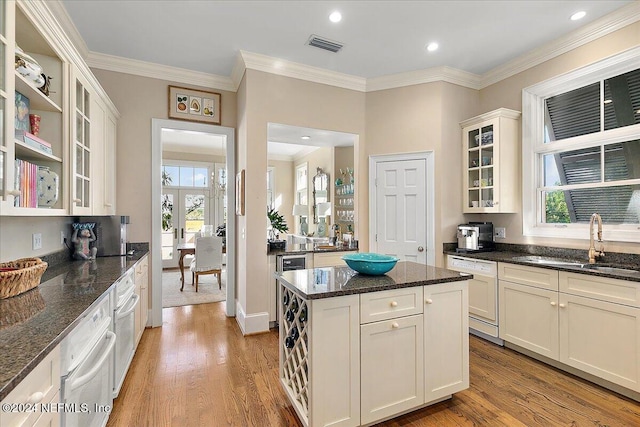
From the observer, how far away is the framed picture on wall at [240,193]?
3.49 m

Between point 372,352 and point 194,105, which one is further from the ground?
point 194,105

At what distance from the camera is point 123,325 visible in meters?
2.21

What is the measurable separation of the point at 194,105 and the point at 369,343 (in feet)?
11.0

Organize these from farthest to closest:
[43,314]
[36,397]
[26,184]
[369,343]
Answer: [369,343] < [26,184] < [43,314] < [36,397]

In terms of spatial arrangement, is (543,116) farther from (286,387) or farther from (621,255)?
(286,387)

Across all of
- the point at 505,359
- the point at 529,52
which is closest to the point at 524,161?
the point at 529,52

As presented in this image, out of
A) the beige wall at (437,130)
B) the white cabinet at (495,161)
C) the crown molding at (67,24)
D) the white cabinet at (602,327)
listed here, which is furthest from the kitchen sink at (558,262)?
the crown molding at (67,24)

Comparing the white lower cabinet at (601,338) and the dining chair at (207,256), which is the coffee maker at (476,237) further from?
the dining chair at (207,256)

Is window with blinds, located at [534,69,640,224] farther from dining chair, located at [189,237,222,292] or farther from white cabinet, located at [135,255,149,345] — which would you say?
dining chair, located at [189,237,222,292]

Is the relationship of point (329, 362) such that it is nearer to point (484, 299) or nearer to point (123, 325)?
point (123, 325)

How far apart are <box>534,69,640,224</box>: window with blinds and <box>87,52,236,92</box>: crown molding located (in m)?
3.75

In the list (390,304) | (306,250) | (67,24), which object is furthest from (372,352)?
(67,24)

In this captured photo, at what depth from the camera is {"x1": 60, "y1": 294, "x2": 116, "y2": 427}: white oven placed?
47.9 inches

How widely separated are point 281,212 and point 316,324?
665 cm
